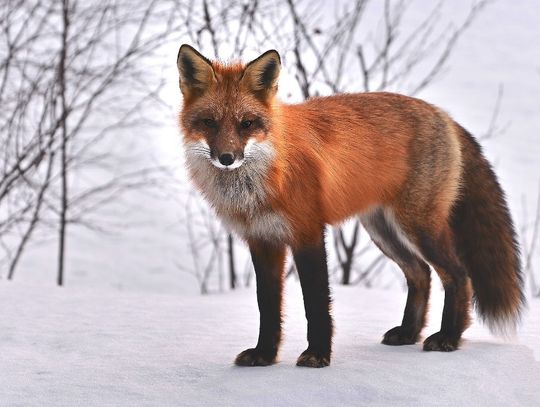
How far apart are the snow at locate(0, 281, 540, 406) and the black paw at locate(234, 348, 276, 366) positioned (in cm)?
5

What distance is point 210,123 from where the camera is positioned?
361 centimetres

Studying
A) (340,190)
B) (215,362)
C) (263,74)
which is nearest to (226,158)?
(263,74)

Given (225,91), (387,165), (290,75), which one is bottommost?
(387,165)

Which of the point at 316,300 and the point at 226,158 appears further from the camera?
the point at 316,300

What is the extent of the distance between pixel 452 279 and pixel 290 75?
3871 millimetres

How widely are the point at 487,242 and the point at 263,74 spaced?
169cm

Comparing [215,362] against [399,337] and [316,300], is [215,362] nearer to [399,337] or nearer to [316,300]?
[316,300]

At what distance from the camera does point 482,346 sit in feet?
14.2

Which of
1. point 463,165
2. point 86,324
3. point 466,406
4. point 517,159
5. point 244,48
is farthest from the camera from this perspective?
point 517,159

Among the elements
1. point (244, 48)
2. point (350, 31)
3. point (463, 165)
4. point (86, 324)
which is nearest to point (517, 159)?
point (350, 31)

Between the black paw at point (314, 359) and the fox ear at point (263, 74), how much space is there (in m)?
1.23

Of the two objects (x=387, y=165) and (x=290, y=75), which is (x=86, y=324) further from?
(x=290, y=75)

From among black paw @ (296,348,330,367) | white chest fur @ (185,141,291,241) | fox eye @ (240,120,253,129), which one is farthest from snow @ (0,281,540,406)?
fox eye @ (240,120,253,129)

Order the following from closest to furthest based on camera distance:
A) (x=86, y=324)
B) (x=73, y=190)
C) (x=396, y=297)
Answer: (x=86, y=324), (x=396, y=297), (x=73, y=190)
